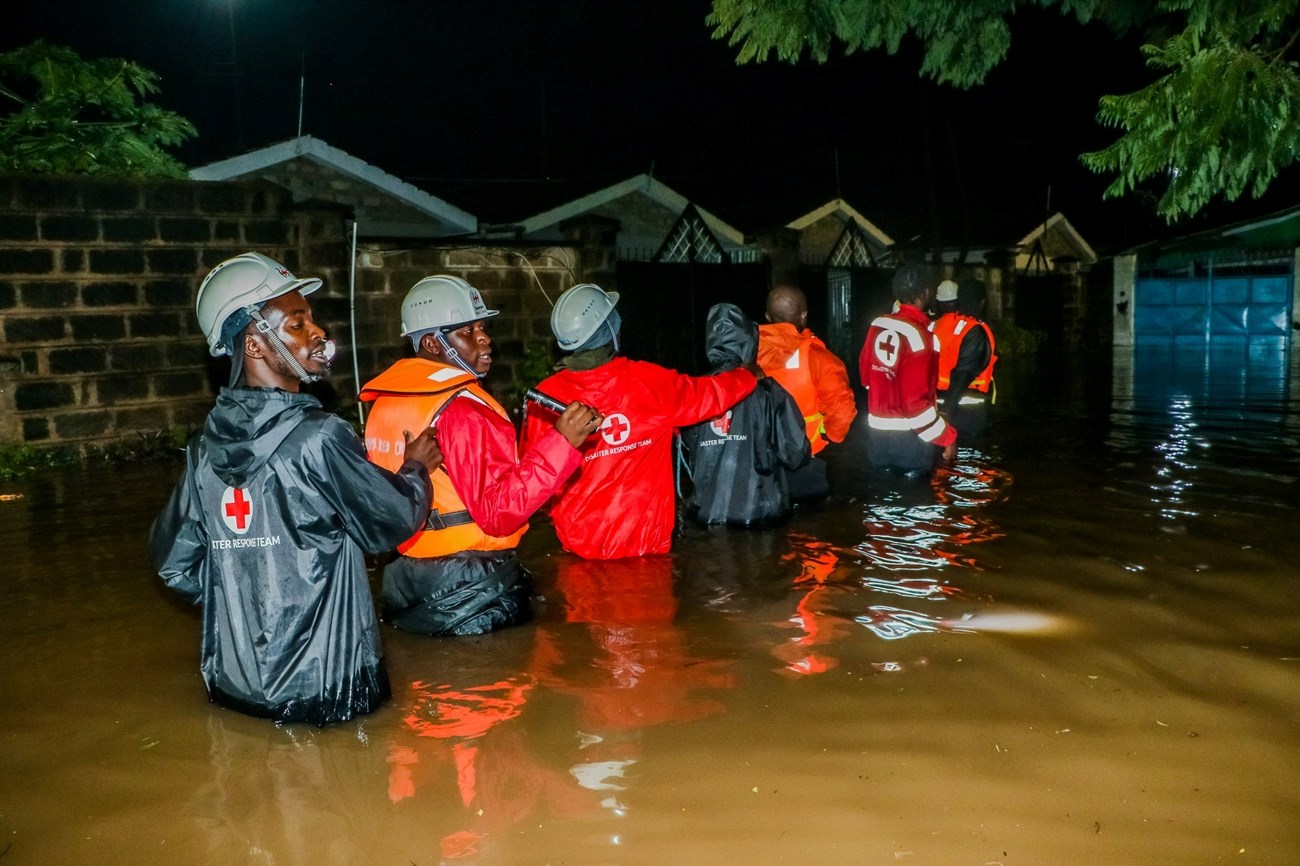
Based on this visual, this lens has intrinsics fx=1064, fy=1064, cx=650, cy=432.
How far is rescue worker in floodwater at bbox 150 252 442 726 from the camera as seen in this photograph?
11.5 feet

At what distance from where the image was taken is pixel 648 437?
598 centimetres

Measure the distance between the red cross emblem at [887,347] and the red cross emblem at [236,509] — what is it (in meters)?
5.77

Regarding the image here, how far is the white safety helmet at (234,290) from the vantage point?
355cm

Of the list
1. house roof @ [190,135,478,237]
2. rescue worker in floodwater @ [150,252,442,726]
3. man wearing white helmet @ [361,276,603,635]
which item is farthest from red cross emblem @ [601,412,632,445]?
house roof @ [190,135,478,237]

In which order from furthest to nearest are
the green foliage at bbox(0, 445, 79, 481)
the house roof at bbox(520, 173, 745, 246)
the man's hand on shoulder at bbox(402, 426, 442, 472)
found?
the house roof at bbox(520, 173, 745, 246) → the green foliage at bbox(0, 445, 79, 481) → the man's hand on shoulder at bbox(402, 426, 442, 472)

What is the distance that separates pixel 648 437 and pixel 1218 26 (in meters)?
3.33

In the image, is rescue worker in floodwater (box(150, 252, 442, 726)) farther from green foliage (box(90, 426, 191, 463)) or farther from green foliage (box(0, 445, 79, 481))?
green foliage (box(90, 426, 191, 463))

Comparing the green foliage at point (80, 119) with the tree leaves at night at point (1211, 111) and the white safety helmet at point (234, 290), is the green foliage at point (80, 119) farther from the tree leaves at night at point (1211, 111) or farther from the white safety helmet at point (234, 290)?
A: the tree leaves at night at point (1211, 111)

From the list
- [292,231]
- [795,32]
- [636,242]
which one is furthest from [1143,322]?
[795,32]

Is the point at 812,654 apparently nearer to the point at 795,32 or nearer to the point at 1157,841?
the point at 1157,841

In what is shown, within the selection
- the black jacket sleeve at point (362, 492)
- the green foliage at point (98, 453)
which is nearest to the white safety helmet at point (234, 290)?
the black jacket sleeve at point (362, 492)

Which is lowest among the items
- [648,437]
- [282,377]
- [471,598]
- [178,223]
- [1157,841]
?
[1157,841]

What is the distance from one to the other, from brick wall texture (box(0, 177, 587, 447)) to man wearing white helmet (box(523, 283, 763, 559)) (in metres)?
4.40

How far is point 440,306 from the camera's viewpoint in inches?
190
